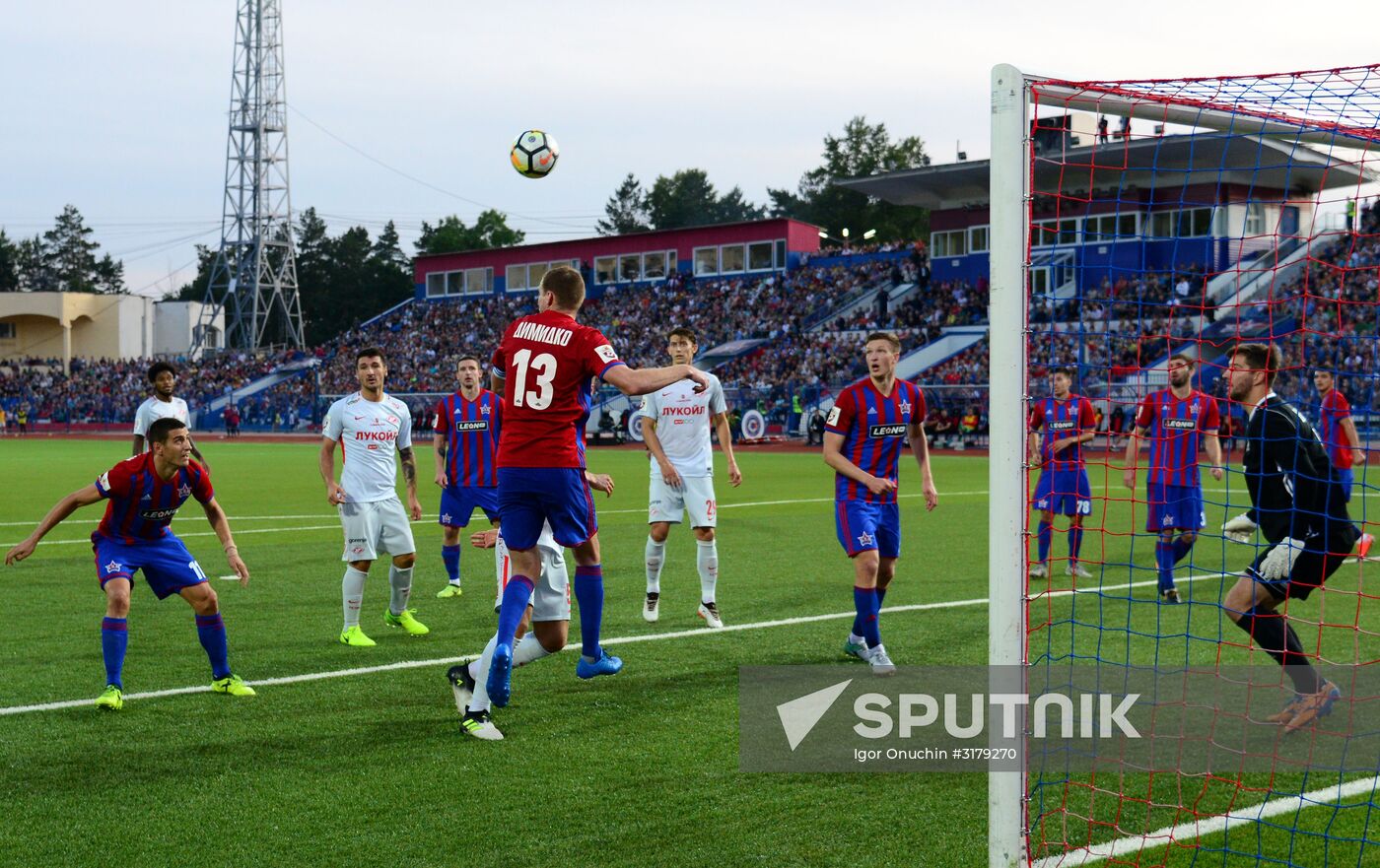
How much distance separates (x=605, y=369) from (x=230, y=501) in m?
15.7

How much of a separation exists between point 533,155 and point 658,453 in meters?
3.71

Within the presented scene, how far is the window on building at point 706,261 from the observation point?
58.5m

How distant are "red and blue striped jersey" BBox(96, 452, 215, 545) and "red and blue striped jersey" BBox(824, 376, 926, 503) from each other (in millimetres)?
3753

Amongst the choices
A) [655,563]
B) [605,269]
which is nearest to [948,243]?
[605,269]

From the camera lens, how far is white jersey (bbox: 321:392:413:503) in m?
8.42

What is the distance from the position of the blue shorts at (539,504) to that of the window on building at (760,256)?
169 feet

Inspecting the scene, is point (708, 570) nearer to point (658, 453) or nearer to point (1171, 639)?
point (658, 453)

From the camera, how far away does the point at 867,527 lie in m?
7.14

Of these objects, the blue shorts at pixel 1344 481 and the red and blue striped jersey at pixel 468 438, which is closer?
the blue shorts at pixel 1344 481

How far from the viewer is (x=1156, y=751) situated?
5496mm

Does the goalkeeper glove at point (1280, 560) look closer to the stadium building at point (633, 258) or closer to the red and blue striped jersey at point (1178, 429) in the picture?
the red and blue striped jersey at point (1178, 429)

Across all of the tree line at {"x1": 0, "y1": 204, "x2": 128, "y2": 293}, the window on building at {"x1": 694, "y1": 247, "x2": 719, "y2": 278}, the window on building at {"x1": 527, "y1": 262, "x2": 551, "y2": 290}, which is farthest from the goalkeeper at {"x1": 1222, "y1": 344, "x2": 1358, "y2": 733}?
the tree line at {"x1": 0, "y1": 204, "x2": 128, "y2": 293}

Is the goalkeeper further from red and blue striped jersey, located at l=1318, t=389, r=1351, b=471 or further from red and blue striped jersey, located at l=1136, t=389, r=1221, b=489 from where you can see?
red and blue striped jersey, located at l=1136, t=389, r=1221, b=489

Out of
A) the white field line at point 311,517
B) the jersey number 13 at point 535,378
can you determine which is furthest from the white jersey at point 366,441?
the white field line at point 311,517
